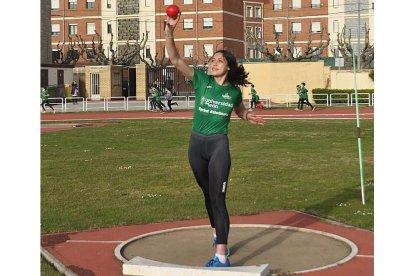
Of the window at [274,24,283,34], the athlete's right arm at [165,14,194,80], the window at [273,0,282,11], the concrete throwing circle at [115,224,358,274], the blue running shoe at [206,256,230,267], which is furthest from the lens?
the window at [273,0,282,11]

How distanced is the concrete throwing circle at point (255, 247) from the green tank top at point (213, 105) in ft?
4.97

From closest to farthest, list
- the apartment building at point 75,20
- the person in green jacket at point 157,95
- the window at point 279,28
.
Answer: the person in green jacket at point 157,95 → the apartment building at point 75,20 → the window at point 279,28

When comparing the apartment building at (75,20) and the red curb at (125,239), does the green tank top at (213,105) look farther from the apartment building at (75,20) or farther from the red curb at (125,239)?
the apartment building at (75,20)

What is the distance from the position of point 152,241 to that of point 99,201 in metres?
3.35

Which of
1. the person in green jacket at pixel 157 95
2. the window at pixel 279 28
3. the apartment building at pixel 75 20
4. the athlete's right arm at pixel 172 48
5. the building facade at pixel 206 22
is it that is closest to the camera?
the athlete's right arm at pixel 172 48

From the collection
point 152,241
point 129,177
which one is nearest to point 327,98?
point 129,177

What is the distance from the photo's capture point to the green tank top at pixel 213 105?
7277 millimetres

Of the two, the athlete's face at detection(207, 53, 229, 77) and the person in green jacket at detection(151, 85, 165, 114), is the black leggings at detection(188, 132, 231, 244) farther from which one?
the person in green jacket at detection(151, 85, 165, 114)

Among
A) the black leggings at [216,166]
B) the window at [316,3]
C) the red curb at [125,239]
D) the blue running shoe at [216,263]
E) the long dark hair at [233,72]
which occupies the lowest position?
the red curb at [125,239]

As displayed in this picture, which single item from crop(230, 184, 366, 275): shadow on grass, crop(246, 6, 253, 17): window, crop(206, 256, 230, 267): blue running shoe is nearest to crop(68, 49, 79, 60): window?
crop(246, 6, 253, 17): window

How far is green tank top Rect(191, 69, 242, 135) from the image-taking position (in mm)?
7277

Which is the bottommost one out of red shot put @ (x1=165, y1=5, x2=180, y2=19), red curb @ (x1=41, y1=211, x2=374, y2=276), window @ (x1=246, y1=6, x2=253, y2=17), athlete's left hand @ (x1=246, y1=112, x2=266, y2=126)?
red curb @ (x1=41, y1=211, x2=374, y2=276)

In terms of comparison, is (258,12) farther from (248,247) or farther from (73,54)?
(248,247)

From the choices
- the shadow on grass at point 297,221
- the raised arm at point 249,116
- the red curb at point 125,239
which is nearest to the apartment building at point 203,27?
the shadow on grass at point 297,221
